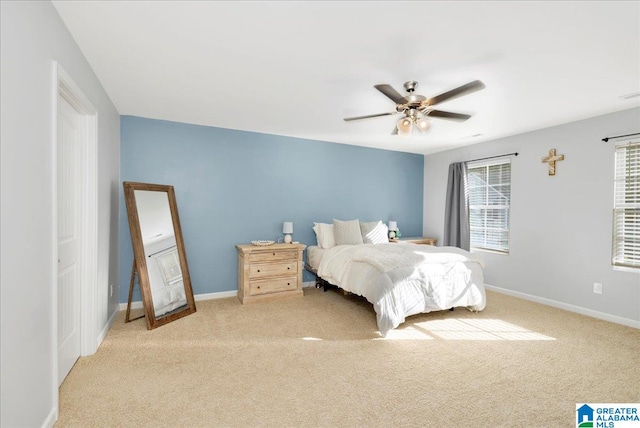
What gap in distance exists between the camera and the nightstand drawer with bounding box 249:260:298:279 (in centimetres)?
407

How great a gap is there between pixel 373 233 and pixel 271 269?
178 centimetres

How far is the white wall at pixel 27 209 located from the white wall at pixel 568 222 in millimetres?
5274

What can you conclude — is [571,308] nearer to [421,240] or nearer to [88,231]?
[421,240]

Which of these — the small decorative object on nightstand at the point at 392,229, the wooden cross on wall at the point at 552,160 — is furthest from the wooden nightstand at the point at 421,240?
the wooden cross on wall at the point at 552,160

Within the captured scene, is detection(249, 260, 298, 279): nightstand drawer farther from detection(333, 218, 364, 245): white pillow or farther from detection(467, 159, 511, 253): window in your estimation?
detection(467, 159, 511, 253): window

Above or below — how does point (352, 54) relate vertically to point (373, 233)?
above

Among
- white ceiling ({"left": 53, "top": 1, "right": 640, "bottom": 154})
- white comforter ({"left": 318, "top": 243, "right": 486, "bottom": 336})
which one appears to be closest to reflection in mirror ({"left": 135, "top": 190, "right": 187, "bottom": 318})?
white ceiling ({"left": 53, "top": 1, "right": 640, "bottom": 154})

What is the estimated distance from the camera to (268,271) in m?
4.17

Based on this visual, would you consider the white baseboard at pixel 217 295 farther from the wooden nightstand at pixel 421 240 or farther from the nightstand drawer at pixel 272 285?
the wooden nightstand at pixel 421 240

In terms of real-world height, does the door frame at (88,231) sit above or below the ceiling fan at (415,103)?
below

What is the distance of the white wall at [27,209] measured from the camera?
4.30ft

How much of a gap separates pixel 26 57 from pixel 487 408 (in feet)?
10.8

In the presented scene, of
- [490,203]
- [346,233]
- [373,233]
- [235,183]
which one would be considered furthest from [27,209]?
[490,203]

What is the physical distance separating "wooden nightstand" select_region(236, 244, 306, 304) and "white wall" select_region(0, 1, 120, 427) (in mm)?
2337
